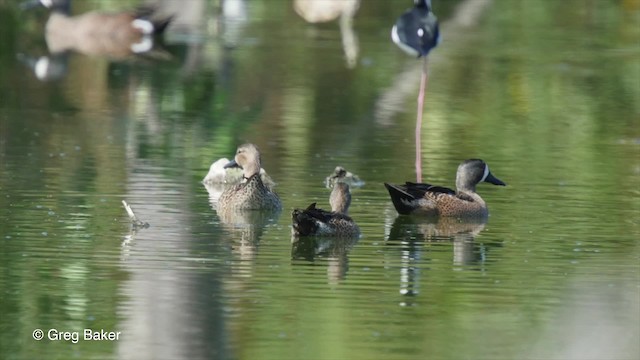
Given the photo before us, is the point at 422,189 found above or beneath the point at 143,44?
beneath

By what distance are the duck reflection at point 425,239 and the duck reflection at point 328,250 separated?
0.37 metres

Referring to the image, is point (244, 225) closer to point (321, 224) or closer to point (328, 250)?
point (321, 224)

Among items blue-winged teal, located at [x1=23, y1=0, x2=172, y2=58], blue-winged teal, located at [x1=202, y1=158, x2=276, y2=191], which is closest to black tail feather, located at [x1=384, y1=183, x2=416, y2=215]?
blue-winged teal, located at [x1=202, y1=158, x2=276, y2=191]

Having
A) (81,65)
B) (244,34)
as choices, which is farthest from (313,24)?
(81,65)

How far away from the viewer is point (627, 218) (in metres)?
14.7

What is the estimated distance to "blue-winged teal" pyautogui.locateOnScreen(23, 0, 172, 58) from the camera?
3070cm

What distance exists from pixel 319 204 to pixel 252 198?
68 centimetres

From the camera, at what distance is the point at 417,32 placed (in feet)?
64.3

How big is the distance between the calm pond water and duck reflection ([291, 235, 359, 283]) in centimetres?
3

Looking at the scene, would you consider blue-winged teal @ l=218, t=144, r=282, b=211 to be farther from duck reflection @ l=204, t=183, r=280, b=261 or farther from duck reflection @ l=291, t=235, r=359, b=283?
duck reflection @ l=291, t=235, r=359, b=283

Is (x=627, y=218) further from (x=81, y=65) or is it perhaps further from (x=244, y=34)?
(x=244, y=34)

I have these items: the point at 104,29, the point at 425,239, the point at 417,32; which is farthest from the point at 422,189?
the point at 104,29

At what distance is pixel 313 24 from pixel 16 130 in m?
15.6

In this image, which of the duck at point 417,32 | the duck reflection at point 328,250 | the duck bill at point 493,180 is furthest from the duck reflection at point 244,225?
Result: the duck at point 417,32
